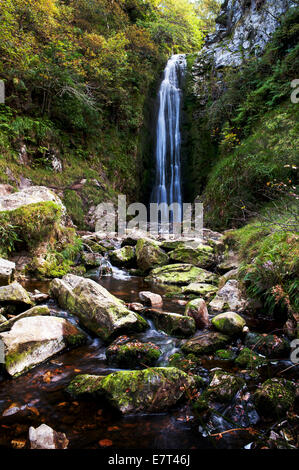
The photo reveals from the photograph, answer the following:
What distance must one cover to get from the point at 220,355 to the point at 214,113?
12697 millimetres

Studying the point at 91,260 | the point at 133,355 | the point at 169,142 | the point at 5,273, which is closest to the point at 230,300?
the point at 133,355

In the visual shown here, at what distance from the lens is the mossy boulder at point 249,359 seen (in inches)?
102

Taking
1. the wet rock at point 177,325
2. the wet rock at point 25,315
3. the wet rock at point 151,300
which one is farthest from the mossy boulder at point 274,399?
the wet rock at point 25,315

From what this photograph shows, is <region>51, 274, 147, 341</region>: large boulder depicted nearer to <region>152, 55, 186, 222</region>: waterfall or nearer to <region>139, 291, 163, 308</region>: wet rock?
<region>139, 291, 163, 308</region>: wet rock

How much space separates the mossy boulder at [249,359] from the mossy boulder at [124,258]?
4885mm

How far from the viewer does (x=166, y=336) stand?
3.37 metres

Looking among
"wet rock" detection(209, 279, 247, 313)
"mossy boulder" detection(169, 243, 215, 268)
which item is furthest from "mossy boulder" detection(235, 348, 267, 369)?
"mossy boulder" detection(169, 243, 215, 268)

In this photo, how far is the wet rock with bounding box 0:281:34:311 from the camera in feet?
11.5

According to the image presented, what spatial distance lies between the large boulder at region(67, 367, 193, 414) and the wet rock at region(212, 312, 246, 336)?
1.14m

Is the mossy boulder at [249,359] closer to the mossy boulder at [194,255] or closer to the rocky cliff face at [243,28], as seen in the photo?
the mossy boulder at [194,255]

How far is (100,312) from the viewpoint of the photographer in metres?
3.33

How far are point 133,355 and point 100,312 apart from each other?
2.74 feet
